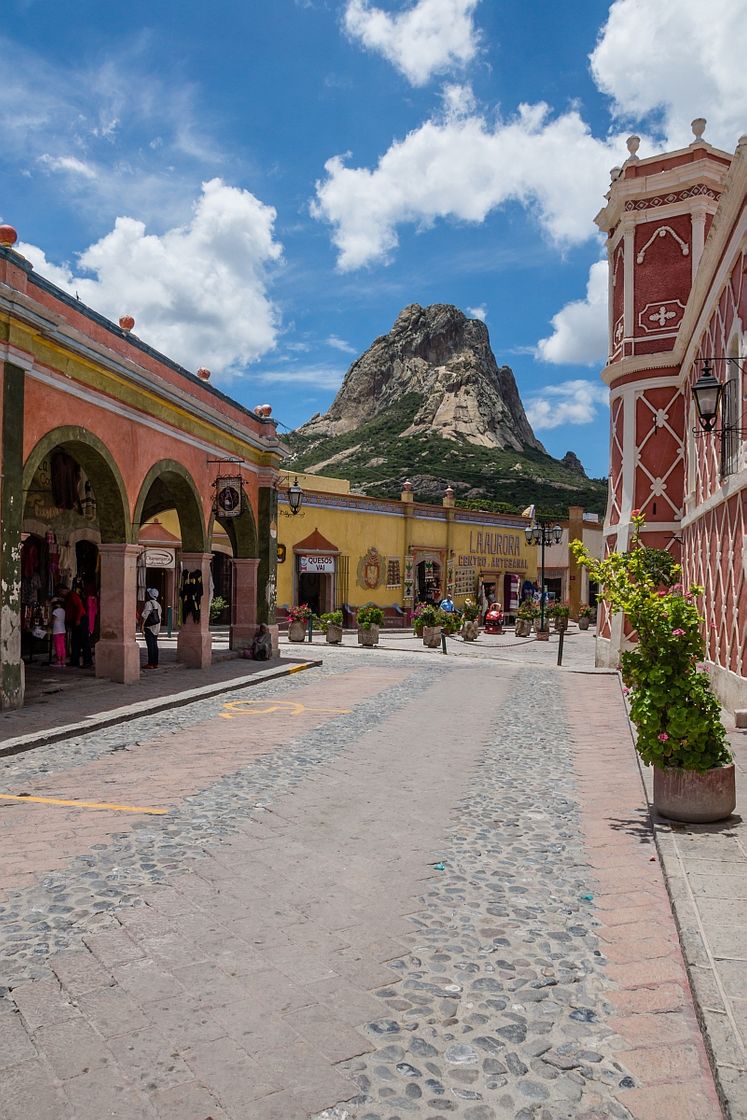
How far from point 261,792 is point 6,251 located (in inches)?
308

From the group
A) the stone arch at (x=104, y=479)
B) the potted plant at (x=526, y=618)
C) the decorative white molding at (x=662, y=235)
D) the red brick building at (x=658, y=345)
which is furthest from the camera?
the potted plant at (x=526, y=618)

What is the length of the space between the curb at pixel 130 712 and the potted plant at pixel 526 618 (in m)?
17.1

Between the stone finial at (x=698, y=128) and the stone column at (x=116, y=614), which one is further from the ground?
the stone finial at (x=698, y=128)

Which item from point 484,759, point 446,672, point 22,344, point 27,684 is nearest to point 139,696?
point 27,684

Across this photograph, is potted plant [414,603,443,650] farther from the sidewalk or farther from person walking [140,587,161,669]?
person walking [140,587,161,669]

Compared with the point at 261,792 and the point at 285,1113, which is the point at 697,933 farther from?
the point at 261,792

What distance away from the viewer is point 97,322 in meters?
12.5

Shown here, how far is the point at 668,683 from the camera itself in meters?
5.64

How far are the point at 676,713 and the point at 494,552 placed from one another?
117 ft

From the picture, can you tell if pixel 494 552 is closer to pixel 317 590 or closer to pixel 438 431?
pixel 317 590

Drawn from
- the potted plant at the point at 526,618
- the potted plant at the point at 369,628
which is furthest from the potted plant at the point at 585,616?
the potted plant at the point at 369,628

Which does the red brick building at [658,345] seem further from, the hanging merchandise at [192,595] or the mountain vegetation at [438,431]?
the mountain vegetation at [438,431]

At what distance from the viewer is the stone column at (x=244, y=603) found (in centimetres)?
1895

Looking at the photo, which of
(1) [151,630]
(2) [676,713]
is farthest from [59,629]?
(2) [676,713]
